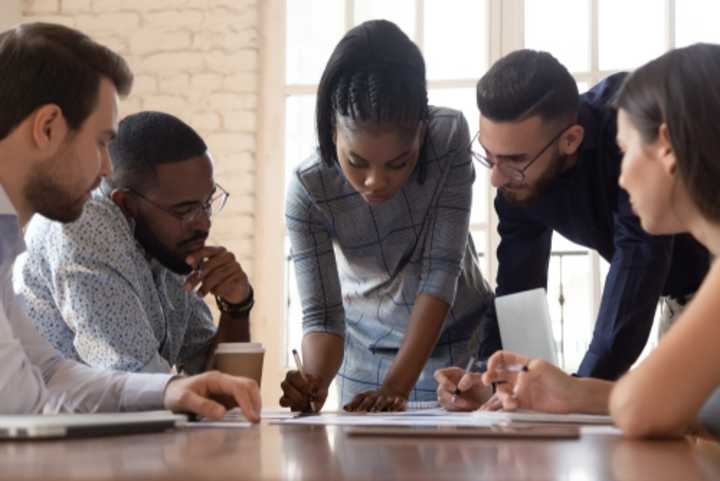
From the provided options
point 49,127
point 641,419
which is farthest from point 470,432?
point 49,127

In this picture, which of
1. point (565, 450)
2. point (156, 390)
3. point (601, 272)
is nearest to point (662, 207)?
point (565, 450)

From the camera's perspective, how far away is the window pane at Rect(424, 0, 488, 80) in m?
4.34

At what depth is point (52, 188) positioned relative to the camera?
1.53m

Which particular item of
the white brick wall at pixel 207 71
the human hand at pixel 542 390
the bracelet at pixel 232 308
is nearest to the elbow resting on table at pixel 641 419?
the human hand at pixel 542 390

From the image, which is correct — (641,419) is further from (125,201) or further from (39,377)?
(125,201)

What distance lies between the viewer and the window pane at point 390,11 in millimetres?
4383

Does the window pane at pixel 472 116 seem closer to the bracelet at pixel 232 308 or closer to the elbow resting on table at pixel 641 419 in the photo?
the bracelet at pixel 232 308

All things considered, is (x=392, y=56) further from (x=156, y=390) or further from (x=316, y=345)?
(x=156, y=390)

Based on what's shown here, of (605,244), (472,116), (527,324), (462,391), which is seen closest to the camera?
(462,391)

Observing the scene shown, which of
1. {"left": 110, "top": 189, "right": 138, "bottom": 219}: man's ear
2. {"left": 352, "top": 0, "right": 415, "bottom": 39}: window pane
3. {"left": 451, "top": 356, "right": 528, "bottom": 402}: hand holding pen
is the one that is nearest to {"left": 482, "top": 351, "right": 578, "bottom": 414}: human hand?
{"left": 451, "top": 356, "right": 528, "bottom": 402}: hand holding pen

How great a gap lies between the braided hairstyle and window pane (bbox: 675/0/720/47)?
2.51 m

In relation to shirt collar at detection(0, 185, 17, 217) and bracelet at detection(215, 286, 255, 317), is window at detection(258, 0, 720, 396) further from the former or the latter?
shirt collar at detection(0, 185, 17, 217)

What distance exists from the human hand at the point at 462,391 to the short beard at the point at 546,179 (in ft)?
1.31

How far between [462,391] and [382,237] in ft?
1.33
